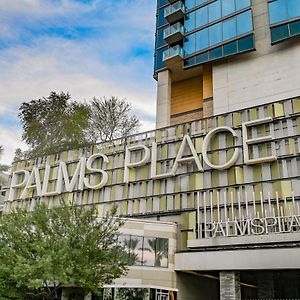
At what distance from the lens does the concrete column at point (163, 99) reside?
44781 mm

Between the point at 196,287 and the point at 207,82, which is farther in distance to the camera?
the point at 207,82

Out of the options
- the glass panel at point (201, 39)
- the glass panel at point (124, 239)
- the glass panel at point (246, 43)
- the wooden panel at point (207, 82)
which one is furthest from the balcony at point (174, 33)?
the glass panel at point (124, 239)

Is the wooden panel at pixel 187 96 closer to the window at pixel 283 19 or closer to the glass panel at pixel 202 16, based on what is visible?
the glass panel at pixel 202 16

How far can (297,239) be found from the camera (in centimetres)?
2259

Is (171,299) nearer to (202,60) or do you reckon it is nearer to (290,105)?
(290,105)

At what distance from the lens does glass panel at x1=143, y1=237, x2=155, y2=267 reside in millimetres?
27125

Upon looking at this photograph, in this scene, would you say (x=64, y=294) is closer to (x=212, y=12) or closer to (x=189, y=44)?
(x=189, y=44)

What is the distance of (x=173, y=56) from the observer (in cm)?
4431

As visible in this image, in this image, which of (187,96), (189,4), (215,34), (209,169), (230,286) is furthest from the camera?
(189,4)

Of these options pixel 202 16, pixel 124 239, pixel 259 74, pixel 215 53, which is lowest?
pixel 124 239

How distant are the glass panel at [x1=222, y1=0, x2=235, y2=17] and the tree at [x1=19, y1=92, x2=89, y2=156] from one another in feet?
71.0

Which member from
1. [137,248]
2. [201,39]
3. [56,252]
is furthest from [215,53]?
[56,252]

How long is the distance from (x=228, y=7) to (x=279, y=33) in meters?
7.58

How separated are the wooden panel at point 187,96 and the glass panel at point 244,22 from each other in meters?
7.82
